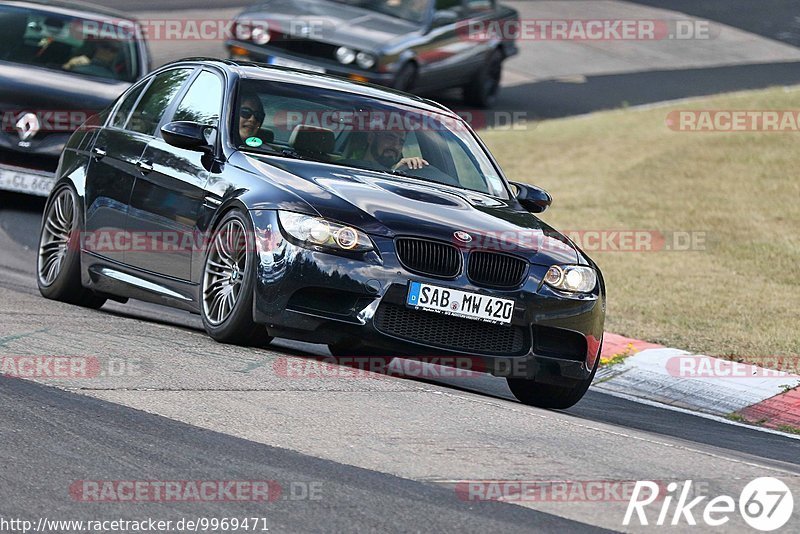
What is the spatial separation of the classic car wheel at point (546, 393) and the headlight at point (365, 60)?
35.1 feet

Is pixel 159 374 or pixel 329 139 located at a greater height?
pixel 329 139

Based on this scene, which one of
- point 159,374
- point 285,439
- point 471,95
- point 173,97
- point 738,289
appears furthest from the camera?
point 471,95

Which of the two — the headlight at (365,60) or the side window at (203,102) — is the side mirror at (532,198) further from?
the headlight at (365,60)

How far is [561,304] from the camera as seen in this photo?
8.06 metres

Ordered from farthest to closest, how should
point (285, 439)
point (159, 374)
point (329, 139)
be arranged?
point (329, 139) < point (159, 374) < point (285, 439)

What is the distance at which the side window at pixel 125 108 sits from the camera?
10.1 m

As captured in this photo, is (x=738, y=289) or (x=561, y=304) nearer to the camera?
(x=561, y=304)

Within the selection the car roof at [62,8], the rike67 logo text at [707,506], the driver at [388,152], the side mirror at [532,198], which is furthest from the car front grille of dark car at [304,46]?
the rike67 logo text at [707,506]

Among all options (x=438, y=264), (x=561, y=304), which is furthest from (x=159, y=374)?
(x=561, y=304)

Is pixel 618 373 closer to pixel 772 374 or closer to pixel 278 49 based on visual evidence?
pixel 772 374

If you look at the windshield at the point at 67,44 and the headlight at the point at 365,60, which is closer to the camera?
the windshield at the point at 67,44

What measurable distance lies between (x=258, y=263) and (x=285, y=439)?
5.81 feet

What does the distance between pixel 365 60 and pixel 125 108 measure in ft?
29.6

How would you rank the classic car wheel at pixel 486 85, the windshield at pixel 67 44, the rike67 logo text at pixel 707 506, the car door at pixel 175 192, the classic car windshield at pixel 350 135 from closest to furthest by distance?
the rike67 logo text at pixel 707 506, the car door at pixel 175 192, the classic car windshield at pixel 350 135, the windshield at pixel 67 44, the classic car wheel at pixel 486 85
